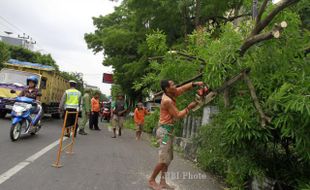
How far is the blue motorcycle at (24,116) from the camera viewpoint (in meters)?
10.7

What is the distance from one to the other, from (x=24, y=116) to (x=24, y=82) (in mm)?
7615

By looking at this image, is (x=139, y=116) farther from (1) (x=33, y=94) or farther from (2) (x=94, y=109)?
(1) (x=33, y=94)

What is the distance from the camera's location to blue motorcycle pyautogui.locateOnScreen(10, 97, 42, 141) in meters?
10.7

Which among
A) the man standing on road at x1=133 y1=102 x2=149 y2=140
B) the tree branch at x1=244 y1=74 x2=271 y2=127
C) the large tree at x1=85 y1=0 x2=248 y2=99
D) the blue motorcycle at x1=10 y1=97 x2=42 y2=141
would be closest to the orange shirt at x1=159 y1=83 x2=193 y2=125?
the tree branch at x1=244 y1=74 x2=271 y2=127

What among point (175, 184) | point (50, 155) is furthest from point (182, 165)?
point (50, 155)

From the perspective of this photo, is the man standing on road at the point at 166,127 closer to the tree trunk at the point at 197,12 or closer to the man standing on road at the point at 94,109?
the tree trunk at the point at 197,12

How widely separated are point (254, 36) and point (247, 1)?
136 inches

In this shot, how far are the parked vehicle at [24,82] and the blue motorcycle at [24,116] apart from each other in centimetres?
568

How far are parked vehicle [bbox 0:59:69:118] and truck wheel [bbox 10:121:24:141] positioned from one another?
6.28 meters

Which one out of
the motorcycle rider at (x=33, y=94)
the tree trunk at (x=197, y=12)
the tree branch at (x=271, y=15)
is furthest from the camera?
the tree trunk at (x=197, y=12)

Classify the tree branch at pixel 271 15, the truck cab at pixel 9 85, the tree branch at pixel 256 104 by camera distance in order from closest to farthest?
the tree branch at pixel 256 104 < the tree branch at pixel 271 15 < the truck cab at pixel 9 85

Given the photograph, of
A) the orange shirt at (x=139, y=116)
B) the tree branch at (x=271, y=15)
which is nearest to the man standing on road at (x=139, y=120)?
the orange shirt at (x=139, y=116)

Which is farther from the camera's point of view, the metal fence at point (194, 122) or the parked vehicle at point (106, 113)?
the parked vehicle at point (106, 113)

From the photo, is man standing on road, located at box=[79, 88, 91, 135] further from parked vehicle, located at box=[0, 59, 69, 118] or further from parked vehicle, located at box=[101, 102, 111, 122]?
parked vehicle, located at box=[101, 102, 111, 122]
